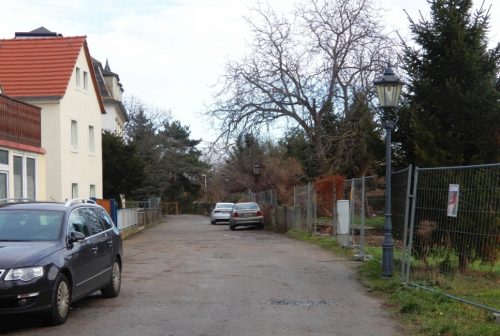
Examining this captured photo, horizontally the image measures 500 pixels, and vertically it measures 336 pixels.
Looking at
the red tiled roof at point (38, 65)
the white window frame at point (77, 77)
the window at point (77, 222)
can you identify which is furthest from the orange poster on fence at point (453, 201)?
the white window frame at point (77, 77)

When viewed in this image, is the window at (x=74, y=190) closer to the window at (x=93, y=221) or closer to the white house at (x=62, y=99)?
the white house at (x=62, y=99)

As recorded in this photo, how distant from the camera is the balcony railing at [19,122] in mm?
17297

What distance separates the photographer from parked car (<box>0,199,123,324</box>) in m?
7.45

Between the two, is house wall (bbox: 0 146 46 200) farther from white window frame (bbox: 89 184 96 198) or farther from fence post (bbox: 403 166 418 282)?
white window frame (bbox: 89 184 96 198)

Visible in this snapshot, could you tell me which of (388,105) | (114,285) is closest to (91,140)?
(388,105)

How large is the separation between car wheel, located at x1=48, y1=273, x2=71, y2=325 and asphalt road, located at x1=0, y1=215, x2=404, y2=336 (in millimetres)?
140

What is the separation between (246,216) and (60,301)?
87.8ft

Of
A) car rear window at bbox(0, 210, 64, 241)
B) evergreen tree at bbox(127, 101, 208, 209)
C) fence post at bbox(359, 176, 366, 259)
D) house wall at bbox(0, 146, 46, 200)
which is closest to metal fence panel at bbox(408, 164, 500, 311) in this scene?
fence post at bbox(359, 176, 366, 259)

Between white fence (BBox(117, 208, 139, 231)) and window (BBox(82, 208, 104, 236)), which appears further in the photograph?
white fence (BBox(117, 208, 139, 231))

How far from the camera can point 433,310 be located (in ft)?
28.2

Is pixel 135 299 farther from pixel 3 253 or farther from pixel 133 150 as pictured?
pixel 133 150

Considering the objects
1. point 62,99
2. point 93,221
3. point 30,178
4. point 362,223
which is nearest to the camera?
point 93,221

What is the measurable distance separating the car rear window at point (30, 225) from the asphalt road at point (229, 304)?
1.09 metres

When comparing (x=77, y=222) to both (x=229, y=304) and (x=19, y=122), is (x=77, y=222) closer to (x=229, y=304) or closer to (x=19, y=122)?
(x=229, y=304)
